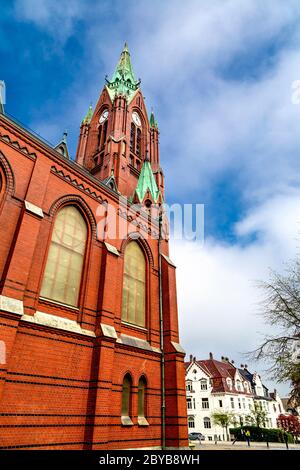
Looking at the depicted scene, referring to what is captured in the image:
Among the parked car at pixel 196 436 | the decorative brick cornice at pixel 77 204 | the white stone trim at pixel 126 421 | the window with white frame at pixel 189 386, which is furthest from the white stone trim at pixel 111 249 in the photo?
the window with white frame at pixel 189 386

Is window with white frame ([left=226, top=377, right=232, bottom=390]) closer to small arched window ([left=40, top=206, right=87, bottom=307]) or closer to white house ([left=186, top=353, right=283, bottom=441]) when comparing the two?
white house ([left=186, top=353, right=283, bottom=441])

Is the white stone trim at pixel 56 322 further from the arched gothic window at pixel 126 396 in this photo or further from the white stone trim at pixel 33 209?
the white stone trim at pixel 33 209

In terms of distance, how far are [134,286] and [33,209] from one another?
6.69 meters

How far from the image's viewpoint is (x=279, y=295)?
13.6 meters

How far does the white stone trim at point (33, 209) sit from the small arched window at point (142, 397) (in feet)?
27.9

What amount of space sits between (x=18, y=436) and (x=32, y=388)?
1251 mm

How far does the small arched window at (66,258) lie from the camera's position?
37.7 feet

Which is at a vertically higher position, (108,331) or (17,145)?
(17,145)

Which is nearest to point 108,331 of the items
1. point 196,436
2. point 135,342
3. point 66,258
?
point 135,342

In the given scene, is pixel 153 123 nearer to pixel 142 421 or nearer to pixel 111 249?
pixel 111 249

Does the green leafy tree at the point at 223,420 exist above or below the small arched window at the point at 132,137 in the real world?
below

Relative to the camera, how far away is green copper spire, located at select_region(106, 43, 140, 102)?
2961 cm

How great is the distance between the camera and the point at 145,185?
22.5m

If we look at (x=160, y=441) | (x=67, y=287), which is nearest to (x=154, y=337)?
(x=160, y=441)
